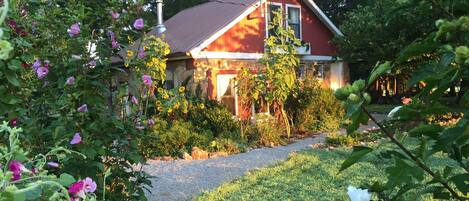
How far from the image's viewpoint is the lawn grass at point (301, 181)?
19.2 feet

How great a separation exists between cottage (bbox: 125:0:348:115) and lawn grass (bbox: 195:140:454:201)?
6518mm

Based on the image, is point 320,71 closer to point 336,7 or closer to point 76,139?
point 76,139

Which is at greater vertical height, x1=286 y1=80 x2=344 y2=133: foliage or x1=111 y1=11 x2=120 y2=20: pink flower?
x1=111 y1=11 x2=120 y2=20: pink flower

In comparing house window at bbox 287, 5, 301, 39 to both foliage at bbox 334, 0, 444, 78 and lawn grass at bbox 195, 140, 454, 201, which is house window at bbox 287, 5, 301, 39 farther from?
lawn grass at bbox 195, 140, 454, 201

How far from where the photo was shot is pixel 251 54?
1578 centimetres

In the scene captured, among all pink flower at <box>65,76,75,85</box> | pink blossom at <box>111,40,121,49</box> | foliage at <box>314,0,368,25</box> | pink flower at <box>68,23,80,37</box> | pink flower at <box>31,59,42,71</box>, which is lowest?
pink flower at <box>65,76,75,85</box>

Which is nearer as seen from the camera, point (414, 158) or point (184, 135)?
point (414, 158)

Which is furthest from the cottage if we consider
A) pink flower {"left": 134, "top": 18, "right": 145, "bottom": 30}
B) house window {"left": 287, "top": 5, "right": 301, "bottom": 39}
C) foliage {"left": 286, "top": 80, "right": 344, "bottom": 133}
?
pink flower {"left": 134, "top": 18, "right": 145, "bottom": 30}

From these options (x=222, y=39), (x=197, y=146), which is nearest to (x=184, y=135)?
(x=197, y=146)

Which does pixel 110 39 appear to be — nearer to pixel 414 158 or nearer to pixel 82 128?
pixel 82 128

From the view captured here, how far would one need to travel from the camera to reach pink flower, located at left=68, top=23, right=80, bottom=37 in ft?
10.6

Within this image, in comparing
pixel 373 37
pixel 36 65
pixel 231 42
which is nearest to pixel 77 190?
pixel 36 65

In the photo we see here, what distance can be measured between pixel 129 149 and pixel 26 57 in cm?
112

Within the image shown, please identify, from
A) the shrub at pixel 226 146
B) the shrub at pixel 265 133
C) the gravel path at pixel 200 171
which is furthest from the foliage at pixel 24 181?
the shrub at pixel 265 133
